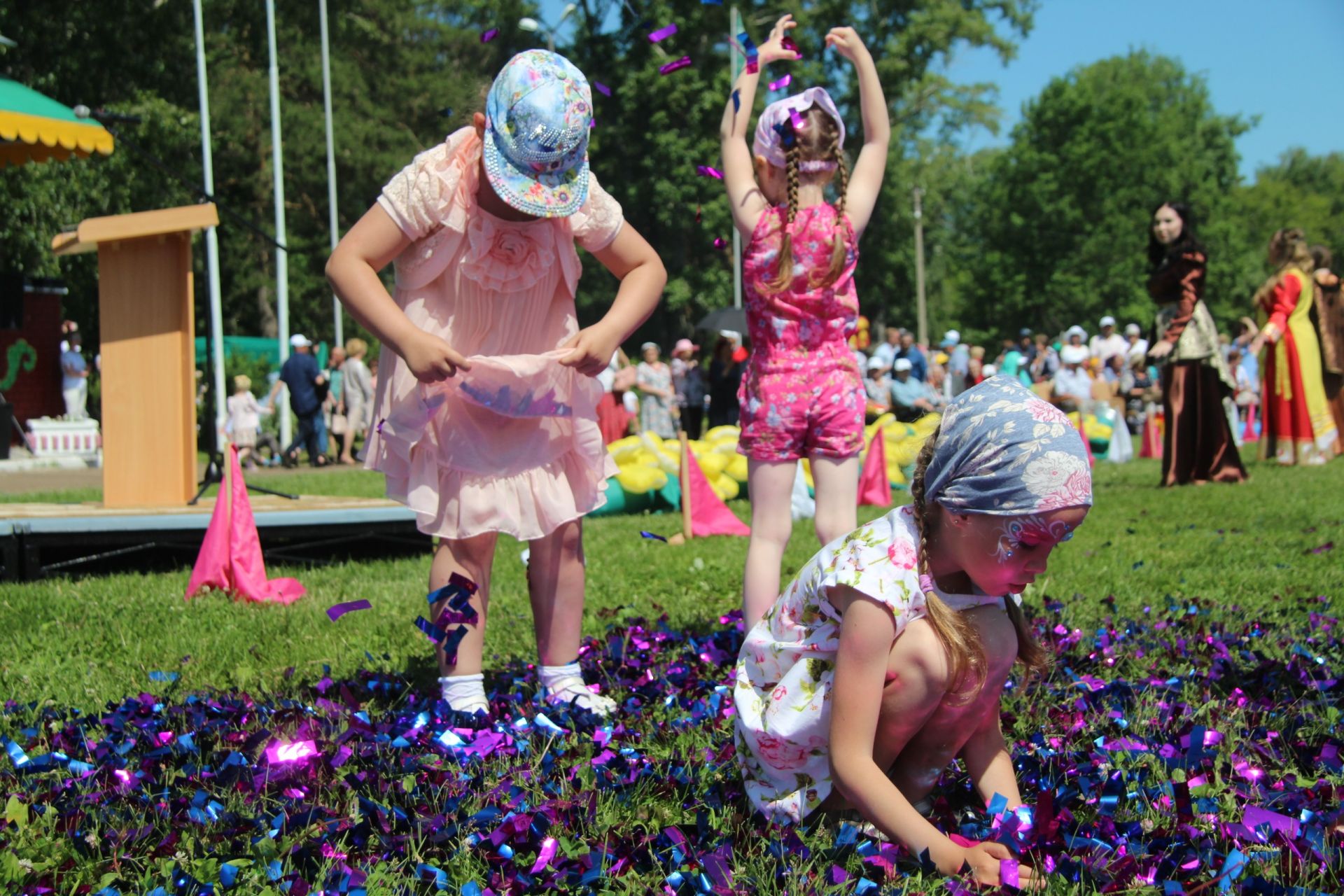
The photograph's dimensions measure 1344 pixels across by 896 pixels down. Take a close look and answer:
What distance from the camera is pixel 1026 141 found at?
5491cm

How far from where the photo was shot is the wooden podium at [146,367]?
805cm

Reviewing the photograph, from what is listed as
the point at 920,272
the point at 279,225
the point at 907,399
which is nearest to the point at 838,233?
the point at 907,399

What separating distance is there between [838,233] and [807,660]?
2084 millimetres

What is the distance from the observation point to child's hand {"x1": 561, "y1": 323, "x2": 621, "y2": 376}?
3277 mm

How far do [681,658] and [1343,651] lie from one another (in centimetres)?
212

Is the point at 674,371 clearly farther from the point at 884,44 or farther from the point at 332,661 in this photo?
the point at 884,44

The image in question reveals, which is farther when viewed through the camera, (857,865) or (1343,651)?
(1343,651)

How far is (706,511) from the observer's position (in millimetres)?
8234

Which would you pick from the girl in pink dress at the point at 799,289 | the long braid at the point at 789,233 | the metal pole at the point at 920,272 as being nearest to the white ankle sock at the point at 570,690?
the girl in pink dress at the point at 799,289

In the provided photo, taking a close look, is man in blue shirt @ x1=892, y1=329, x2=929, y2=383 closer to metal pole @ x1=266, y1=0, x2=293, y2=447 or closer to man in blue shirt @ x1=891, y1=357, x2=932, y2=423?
man in blue shirt @ x1=891, y1=357, x2=932, y2=423

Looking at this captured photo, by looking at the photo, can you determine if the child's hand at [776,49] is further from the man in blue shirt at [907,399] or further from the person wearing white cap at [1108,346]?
the person wearing white cap at [1108,346]

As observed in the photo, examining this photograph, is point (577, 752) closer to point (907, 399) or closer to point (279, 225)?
point (907, 399)

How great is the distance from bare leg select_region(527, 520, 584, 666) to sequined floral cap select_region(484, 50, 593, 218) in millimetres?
975

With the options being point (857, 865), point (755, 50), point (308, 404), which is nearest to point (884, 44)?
point (308, 404)
